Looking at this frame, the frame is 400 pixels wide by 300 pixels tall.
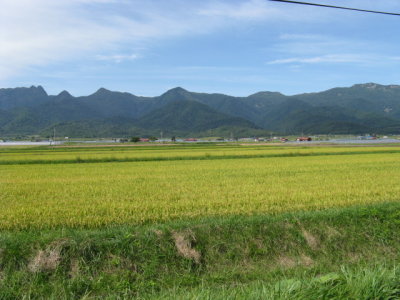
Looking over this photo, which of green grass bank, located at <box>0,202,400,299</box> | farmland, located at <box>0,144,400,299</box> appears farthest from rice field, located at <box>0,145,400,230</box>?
green grass bank, located at <box>0,202,400,299</box>

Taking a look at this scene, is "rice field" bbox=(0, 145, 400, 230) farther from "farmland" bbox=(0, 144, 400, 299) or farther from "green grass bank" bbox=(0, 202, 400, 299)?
"green grass bank" bbox=(0, 202, 400, 299)

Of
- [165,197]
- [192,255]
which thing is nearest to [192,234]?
[192,255]

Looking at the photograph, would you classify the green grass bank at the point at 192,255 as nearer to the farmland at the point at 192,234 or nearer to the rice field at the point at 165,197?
the farmland at the point at 192,234

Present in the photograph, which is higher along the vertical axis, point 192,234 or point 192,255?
point 192,234

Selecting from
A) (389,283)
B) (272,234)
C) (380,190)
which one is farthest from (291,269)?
(380,190)

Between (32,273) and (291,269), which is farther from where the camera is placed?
(291,269)

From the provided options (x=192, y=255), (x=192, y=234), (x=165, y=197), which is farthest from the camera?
(x=165, y=197)

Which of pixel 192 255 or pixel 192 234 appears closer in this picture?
pixel 192 255

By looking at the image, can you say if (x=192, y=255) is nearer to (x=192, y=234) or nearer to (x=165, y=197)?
(x=192, y=234)

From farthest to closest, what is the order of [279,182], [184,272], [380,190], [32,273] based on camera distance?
1. [279,182]
2. [380,190]
3. [184,272]
4. [32,273]

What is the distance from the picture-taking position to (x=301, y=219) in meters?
10.0

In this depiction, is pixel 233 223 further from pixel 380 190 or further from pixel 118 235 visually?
pixel 380 190

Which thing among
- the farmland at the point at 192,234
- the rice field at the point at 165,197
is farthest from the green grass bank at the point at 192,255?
the rice field at the point at 165,197

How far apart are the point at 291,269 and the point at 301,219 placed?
2.27 meters
